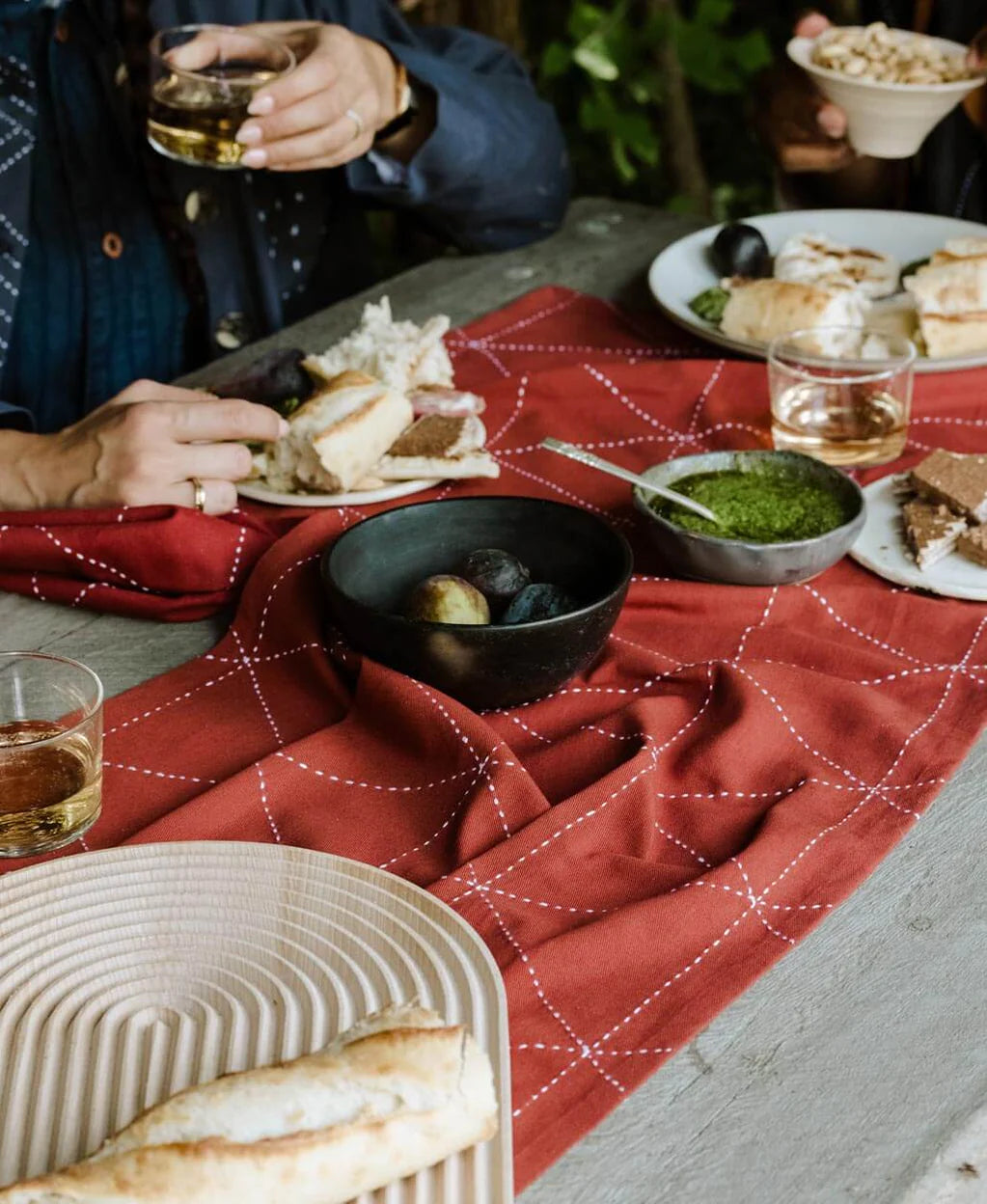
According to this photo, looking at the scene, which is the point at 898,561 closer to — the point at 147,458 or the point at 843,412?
the point at 843,412

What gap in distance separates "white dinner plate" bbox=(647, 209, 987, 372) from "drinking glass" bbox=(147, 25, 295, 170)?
594 mm

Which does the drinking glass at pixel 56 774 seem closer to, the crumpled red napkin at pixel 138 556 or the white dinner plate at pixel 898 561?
the crumpled red napkin at pixel 138 556

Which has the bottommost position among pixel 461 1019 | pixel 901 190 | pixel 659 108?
pixel 659 108

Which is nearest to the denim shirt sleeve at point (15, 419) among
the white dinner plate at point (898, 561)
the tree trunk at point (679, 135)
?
the white dinner plate at point (898, 561)

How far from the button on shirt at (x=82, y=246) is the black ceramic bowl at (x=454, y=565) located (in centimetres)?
106

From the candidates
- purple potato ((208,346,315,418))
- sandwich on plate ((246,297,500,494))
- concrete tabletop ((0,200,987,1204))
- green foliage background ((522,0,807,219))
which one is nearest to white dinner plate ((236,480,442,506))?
sandwich on plate ((246,297,500,494))

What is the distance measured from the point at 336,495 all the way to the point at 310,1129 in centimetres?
88

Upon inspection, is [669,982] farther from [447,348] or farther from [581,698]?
[447,348]

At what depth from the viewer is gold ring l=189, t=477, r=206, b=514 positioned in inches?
57.7

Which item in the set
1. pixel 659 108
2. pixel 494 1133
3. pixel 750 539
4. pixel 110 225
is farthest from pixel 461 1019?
pixel 659 108

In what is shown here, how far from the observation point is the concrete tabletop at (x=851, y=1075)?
0.80 meters

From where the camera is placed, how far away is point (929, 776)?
1.13 meters

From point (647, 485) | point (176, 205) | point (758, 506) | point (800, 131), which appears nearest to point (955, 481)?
point (758, 506)

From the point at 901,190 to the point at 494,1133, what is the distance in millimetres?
2120
